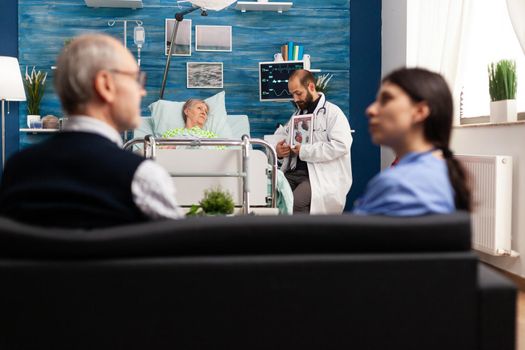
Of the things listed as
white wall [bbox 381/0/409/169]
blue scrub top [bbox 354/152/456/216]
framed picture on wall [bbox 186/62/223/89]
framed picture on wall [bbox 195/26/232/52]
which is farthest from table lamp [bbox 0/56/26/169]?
blue scrub top [bbox 354/152/456/216]

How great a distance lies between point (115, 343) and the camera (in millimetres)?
1254

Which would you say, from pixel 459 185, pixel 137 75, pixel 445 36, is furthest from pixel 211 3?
pixel 459 185

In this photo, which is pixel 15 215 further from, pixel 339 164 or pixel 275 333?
pixel 339 164

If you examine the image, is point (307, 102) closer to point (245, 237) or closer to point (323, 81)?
point (323, 81)

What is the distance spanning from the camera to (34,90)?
6.05 metres

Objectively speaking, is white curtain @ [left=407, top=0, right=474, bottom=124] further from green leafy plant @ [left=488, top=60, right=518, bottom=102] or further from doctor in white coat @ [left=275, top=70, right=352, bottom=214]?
doctor in white coat @ [left=275, top=70, right=352, bottom=214]

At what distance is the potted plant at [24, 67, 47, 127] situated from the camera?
6.03 m

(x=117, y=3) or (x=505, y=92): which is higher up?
(x=117, y=3)

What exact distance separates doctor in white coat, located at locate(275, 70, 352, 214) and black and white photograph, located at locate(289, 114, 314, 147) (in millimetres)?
46

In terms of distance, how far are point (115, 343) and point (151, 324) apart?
76 millimetres

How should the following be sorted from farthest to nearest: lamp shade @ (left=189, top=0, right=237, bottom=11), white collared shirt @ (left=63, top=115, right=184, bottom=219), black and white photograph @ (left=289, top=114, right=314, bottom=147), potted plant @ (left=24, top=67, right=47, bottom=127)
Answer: potted plant @ (left=24, top=67, right=47, bottom=127) < black and white photograph @ (left=289, top=114, right=314, bottom=147) < lamp shade @ (left=189, top=0, right=237, bottom=11) < white collared shirt @ (left=63, top=115, right=184, bottom=219)

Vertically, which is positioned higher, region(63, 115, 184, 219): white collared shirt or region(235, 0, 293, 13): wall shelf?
region(235, 0, 293, 13): wall shelf

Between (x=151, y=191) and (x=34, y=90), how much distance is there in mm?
5094

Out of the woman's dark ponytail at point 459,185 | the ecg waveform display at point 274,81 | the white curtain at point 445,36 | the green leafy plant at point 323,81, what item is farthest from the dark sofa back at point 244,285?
the green leafy plant at point 323,81
